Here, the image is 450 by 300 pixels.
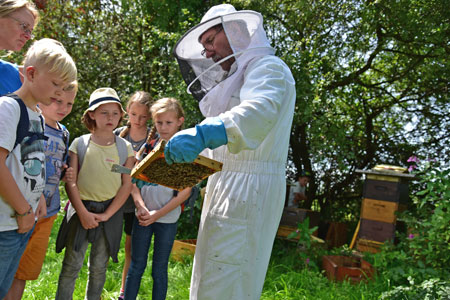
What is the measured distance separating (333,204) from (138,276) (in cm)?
555

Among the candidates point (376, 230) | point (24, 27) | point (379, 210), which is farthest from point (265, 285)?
point (24, 27)

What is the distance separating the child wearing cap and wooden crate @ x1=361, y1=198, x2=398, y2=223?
3.46m

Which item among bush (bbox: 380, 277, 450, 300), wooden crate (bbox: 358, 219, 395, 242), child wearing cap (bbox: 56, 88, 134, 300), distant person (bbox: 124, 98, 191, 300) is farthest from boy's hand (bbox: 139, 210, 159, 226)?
wooden crate (bbox: 358, 219, 395, 242)

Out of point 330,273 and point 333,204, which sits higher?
point 333,204

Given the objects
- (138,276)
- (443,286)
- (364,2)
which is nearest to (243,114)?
(138,276)

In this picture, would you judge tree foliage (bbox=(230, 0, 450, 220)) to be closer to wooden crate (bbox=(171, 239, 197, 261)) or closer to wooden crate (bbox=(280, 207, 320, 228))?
wooden crate (bbox=(280, 207, 320, 228))

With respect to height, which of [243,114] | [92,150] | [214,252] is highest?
[243,114]

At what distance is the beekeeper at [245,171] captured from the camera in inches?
72.3

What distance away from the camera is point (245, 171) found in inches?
78.3

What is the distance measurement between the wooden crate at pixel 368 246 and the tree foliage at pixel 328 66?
136 cm

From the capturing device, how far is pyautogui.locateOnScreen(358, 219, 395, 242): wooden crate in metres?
5.02

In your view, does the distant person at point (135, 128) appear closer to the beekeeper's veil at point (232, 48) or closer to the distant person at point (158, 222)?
the distant person at point (158, 222)

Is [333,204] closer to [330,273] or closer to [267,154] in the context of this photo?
[330,273]

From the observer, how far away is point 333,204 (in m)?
7.76
